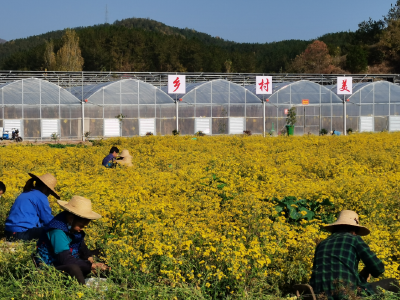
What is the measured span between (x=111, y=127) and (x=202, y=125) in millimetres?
6477

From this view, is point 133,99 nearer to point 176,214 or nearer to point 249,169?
point 249,169

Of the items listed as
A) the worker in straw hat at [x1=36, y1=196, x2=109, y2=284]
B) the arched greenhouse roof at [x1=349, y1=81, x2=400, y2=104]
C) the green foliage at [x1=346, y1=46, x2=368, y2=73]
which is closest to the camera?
the worker in straw hat at [x1=36, y1=196, x2=109, y2=284]

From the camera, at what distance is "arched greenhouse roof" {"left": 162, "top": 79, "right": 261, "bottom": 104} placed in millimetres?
36062

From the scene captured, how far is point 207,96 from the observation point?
36500 millimetres

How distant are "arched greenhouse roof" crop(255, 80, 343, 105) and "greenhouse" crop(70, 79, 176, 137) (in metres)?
8.05

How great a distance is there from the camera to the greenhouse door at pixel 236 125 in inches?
1462

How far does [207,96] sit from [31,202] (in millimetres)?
29694

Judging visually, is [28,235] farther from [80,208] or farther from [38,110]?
[38,110]

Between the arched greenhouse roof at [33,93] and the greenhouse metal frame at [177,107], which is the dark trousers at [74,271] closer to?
the greenhouse metal frame at [177,107]

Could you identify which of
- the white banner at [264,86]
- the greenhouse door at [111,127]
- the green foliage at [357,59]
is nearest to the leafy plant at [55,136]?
the greenhouse door at [111,127]

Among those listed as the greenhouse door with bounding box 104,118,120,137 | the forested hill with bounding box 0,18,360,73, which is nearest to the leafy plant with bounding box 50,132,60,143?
the greenhouse door with bounding box 104,118,120,137

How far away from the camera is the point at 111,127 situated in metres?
34.4

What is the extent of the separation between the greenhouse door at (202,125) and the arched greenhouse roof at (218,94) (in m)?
1.28

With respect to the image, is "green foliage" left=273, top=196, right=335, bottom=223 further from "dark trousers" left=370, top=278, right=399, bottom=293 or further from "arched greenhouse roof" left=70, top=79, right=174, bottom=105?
"arched greenhouse roof" left=70, top=79, right=174, bottom=105
